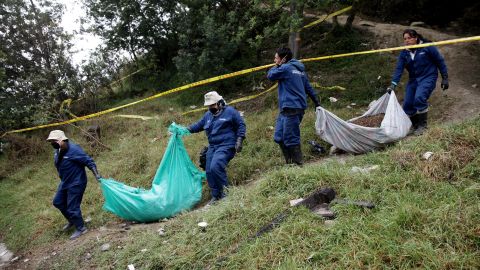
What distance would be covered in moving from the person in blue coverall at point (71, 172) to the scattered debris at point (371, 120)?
3.21m

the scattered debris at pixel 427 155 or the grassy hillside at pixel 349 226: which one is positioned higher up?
the scattered debris at pixel 427 155

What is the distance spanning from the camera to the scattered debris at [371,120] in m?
4.48

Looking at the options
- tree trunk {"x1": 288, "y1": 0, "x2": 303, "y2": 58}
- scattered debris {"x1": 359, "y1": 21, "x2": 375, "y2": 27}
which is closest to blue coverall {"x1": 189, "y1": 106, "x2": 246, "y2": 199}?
tree trunk {"x1": 288, "y1": 0, "x2": 303, "y2": 58}

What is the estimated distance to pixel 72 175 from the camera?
4.25 metres

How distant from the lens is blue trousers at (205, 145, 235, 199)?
13.0 feet

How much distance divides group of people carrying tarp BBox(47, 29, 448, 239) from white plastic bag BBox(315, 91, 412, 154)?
0.01m

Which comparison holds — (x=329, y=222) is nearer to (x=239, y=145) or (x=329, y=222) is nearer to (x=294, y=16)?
(x=239, y=145)

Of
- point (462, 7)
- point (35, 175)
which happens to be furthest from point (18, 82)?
point (462, 7)

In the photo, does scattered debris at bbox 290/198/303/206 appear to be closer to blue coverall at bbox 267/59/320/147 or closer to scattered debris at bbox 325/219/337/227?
scattered debris at bbox 325/219/337/227

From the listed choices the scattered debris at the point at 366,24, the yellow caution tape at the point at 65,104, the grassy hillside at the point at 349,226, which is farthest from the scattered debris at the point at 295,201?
the scattered debris at the point at 366,24

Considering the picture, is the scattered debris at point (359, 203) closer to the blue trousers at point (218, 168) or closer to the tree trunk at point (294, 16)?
the blue trousers at point (218, 168)

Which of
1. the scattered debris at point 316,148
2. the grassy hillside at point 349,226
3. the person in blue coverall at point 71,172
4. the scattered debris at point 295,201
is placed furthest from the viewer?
the scattered debris at point 316,148

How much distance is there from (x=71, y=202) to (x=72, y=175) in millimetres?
314

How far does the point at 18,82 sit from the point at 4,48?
972 mm
